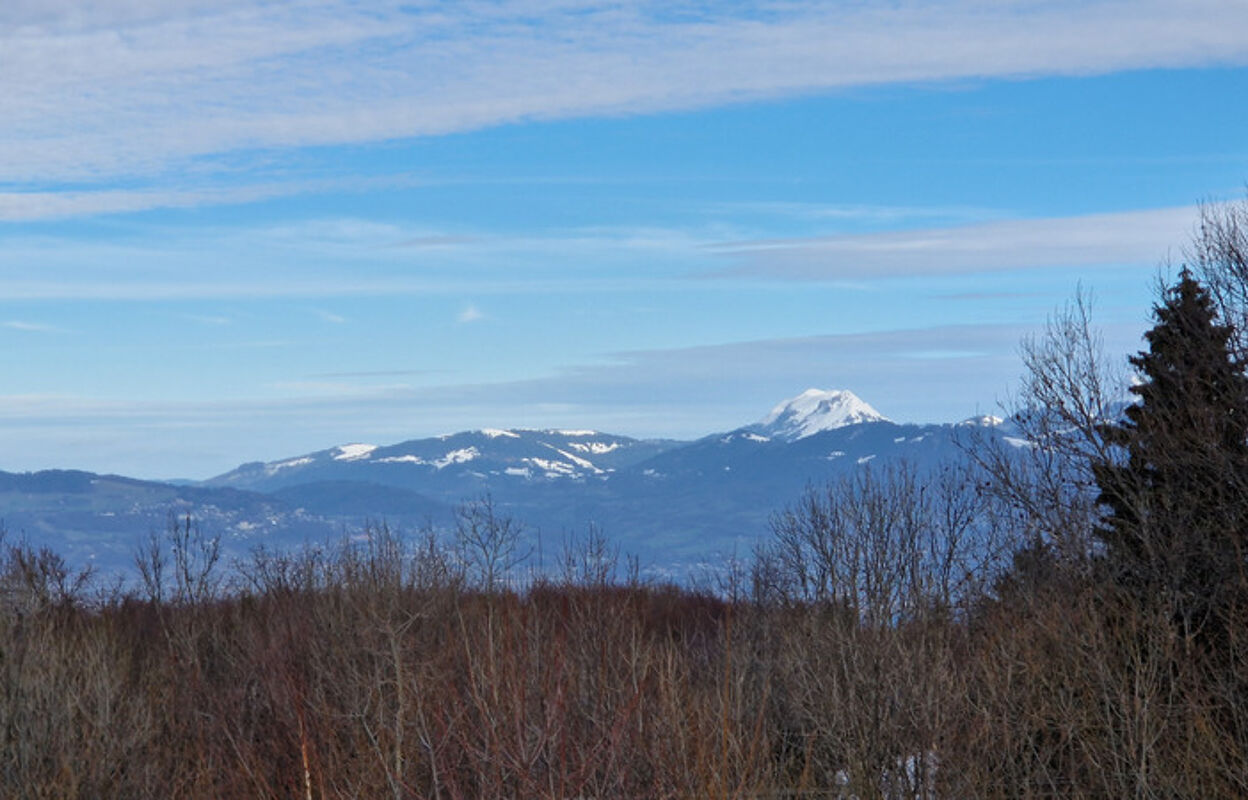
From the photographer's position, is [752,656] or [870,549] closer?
[752,656]

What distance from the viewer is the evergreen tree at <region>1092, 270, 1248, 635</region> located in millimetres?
42094

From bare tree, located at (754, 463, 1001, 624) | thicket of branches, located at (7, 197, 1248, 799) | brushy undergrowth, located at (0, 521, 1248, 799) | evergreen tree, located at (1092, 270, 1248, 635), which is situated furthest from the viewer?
bare tree, located at (754, 463, 1001, 624)

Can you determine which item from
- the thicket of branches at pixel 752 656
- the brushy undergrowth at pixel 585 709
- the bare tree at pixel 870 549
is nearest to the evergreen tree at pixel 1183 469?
the thicket of branches at pixel 752 656

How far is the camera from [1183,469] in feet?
154

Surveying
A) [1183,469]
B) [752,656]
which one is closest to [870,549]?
[1183,469]

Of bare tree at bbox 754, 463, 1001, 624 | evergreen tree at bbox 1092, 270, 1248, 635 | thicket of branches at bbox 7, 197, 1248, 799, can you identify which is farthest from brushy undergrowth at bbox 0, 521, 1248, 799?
bare tree at bbox 754, 463, 1001, 624

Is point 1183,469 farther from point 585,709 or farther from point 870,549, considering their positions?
point 585,709

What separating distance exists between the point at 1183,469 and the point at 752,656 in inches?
754

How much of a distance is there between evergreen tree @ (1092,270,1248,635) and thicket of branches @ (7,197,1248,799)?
18 centimetres

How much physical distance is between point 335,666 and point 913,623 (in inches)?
552

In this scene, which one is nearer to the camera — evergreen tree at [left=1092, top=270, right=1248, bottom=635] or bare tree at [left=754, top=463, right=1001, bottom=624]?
evergreen tree at [left=1092, top=270, right=1248, bottom=635]

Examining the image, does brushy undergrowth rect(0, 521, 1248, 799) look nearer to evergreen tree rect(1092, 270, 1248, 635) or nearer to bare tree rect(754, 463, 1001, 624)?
evergreen tree rect(1092, 270, 1248, 635)

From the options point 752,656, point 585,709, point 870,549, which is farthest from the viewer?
point 870,549

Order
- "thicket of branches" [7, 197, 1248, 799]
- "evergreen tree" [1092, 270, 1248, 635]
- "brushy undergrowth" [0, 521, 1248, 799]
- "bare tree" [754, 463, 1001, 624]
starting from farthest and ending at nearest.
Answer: "bare tree" [754, 463, 1001, 624] → "evergreen tree" [1092, 270, 1248, 635] → "thicket of branches" [7, 197, 1248, 799] → "brushy undergrowth" [0, 521, 1248, 799]
